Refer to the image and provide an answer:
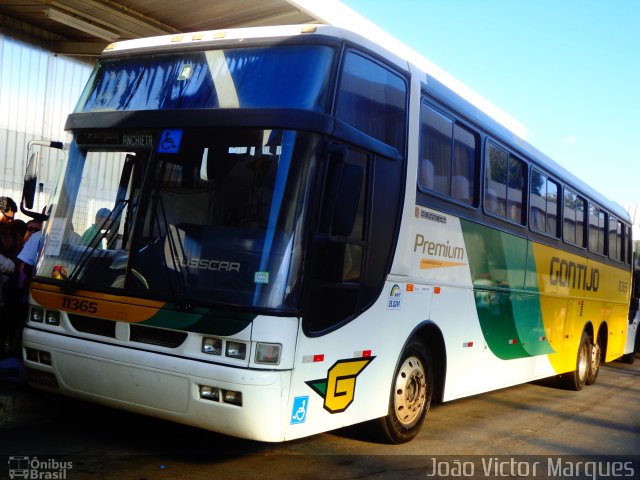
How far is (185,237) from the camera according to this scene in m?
5.42

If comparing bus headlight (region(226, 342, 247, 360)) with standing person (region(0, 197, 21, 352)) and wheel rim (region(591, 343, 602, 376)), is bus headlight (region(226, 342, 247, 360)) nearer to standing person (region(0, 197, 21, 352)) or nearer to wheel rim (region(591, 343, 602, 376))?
standing person (region(0, 197, 21, 352))

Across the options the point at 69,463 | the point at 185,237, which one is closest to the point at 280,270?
the point at 185,237

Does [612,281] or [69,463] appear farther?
[612,281]

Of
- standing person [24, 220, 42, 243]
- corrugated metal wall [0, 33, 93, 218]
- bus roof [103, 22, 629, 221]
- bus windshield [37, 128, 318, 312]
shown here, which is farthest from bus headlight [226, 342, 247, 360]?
corrugated metal wall [0, 33, 93, 218]

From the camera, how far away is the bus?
203 inches

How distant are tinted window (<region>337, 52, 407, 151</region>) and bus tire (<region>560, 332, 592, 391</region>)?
721 cm

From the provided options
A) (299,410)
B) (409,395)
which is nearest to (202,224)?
(299,410)

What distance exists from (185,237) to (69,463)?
1.83m

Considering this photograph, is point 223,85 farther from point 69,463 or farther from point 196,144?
point 69,463

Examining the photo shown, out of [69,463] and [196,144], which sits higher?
[196,144]

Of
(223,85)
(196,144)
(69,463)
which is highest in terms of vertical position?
(223,85)

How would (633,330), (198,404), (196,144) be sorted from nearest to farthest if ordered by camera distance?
(198,404) < (196,144) < (633,330)

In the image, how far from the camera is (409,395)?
6.77 metres

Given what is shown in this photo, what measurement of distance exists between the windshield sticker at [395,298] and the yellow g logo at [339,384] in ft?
1.92
